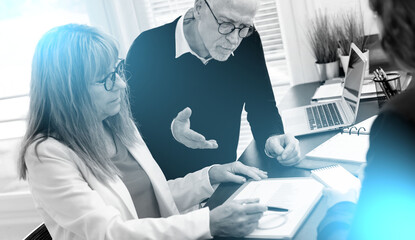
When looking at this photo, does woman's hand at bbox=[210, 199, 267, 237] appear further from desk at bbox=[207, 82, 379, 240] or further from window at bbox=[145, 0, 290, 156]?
window at bbox=[145, 0, 290, 156]

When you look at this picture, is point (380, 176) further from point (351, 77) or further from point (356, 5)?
point (356, 5)

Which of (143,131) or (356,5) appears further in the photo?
(356,5)

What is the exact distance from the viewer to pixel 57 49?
143 centimetres

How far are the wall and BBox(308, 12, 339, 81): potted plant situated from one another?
6 centimetres

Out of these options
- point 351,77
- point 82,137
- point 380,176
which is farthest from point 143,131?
point 380,176

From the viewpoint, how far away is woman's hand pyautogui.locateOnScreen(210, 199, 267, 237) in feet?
4.06

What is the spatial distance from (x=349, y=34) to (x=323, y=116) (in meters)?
0.72

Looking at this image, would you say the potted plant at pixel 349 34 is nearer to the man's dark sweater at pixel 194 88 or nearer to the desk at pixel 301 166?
the desk at pixel 301 166

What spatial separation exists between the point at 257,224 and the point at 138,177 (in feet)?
1.83

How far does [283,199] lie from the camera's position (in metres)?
1.38

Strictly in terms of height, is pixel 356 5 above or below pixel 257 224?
above

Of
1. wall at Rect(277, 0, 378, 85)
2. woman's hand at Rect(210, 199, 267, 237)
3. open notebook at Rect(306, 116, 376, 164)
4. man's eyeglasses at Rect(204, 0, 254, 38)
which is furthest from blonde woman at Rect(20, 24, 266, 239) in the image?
wall at Rect(277, 0, 378, 85)

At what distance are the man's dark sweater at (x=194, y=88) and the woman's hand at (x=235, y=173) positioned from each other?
44 cm

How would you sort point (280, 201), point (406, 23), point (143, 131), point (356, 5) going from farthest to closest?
point (356, 5) < point (143, 131) < point (280, 201) < point (406, 23)
